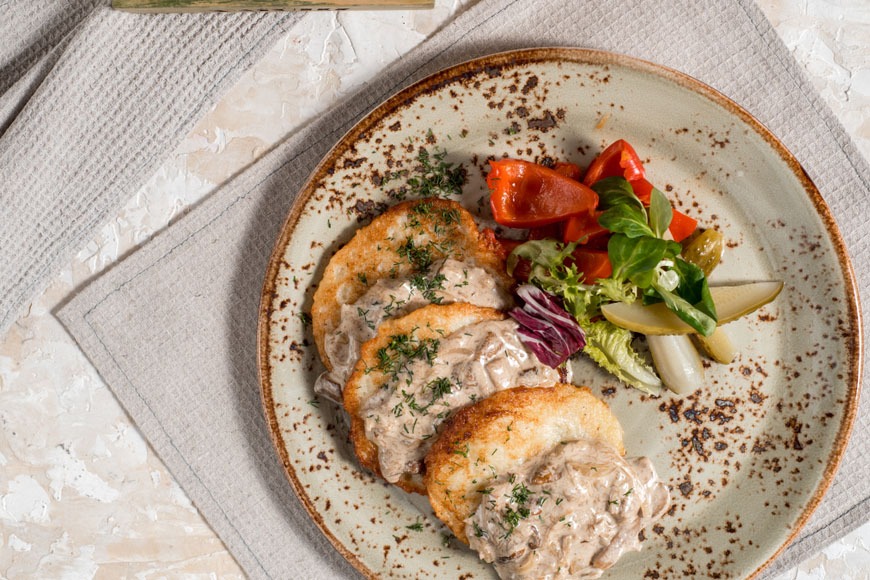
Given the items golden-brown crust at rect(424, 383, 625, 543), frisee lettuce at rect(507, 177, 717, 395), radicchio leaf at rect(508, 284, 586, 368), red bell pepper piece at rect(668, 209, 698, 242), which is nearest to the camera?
frisee lettuce at rect(507, 177, 717, 395)

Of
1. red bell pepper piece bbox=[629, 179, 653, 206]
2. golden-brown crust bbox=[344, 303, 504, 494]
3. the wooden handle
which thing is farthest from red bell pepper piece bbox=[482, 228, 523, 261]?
the wooden handle

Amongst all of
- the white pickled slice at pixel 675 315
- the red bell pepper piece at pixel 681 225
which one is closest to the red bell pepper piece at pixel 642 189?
the red bell pepper piece at pixel 681 225

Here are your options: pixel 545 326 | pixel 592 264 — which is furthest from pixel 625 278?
pixel 545 326

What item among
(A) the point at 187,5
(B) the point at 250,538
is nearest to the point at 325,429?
(B) the point at 250,538

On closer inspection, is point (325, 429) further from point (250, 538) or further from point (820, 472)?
point (820, 472)

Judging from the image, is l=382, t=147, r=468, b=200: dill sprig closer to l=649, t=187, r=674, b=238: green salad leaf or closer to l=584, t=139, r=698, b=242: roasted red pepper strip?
l=584, t=139, r=698, b=242: roasted red pepper strip

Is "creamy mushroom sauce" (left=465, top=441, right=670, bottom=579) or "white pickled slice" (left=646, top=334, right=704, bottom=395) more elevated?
"white pickled slice" (left=646, top=334, right=704, bottom=395)
